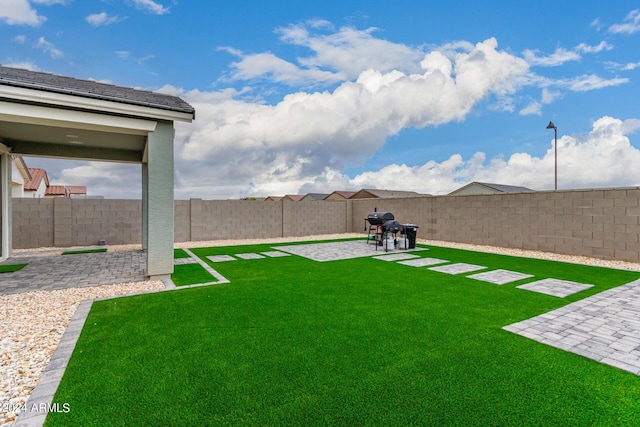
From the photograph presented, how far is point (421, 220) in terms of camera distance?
1326 cm

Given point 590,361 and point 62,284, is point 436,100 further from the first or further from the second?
point 62,284

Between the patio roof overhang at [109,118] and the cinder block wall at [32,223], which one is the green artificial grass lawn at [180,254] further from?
the cinder block wall at [32,223]

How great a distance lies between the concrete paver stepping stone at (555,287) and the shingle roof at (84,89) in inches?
280

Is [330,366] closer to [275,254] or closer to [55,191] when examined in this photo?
[275,254]

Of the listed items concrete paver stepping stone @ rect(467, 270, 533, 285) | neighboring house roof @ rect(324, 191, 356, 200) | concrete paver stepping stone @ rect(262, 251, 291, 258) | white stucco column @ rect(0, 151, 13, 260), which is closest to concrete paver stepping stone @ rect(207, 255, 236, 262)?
concrete paver stepping stone @ rect(262, 251, 291, 258)

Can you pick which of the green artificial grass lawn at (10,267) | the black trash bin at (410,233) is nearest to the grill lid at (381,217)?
the black trash bin at (410,233)

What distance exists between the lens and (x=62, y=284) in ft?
18.8

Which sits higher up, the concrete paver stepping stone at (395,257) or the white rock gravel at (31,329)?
the concrete paver stepping stone at (395,257)

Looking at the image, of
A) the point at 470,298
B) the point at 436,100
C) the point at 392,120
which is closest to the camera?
the point at 470,298

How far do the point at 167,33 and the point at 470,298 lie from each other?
9933 mm

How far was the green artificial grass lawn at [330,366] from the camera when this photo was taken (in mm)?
2053

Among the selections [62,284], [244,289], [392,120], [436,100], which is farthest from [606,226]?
[62,284]

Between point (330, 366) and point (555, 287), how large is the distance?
4.97 meters

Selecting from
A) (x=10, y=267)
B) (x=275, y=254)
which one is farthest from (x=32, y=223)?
(x=275, y=254)
